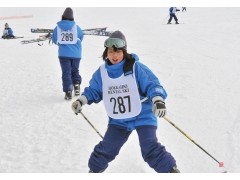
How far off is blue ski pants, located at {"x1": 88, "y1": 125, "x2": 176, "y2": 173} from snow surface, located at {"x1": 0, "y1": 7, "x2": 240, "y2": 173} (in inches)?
15.9

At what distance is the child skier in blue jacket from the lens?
140 inches

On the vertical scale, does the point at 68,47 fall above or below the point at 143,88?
below

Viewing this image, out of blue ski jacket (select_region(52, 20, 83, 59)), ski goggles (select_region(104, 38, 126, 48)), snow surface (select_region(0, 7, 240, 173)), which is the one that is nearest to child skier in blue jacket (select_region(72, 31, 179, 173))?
ski goggles (select_region(104, 38, 126, 48))

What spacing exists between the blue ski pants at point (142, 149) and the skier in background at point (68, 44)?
3.18 meters

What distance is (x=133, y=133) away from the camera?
5.23 meters

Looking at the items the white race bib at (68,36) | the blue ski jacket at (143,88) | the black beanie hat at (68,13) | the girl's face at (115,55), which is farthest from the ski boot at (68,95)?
the girl's face at (115,55)

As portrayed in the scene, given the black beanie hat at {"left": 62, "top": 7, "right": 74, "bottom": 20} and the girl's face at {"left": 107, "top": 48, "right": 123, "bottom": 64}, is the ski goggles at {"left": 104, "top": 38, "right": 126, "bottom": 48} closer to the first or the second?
the girl's face at {"left": 107, "top": 48, "right": 123, "bottom": 64}

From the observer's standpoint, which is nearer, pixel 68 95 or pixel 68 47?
pixel 68 47

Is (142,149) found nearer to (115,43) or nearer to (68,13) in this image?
(115,43)

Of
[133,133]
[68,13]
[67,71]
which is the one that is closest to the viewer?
[133,133]

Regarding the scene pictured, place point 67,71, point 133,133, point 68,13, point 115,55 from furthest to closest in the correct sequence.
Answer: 1. point 67,71
2. point 68,13
3. point 133,133
4. point 115,55

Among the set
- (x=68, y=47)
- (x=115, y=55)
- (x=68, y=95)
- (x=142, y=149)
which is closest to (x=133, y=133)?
(x=142, y=149)

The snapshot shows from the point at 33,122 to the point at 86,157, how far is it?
5.28ft

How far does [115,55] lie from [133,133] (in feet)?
6.05
